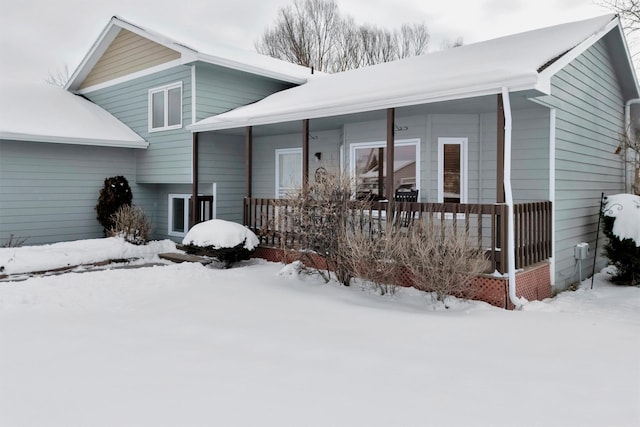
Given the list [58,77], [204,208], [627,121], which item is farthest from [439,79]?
[58,77]

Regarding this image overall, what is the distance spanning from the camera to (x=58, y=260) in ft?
30.6

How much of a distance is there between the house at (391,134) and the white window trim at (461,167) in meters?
0.02

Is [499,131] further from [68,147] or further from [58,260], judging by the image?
[68,147]

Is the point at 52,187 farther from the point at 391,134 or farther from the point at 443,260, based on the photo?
the point at 443,260

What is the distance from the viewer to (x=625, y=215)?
8.45 metres

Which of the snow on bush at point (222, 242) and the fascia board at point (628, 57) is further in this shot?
the fascia board at point (628, 57)

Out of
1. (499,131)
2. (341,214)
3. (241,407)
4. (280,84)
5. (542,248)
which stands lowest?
(241,407)

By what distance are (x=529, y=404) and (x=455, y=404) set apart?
0.51 m

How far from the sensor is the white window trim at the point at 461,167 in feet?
30.5

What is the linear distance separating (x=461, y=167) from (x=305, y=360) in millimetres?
6277

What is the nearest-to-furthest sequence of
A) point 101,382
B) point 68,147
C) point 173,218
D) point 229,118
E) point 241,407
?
point 241,407
point 101,382
point 229,118
point 68,147
point 173,218

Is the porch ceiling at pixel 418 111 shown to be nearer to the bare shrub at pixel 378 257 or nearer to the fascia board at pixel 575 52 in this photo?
the fascia board at pixel 575 52

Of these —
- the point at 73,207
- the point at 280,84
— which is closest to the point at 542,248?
the point at 280,84

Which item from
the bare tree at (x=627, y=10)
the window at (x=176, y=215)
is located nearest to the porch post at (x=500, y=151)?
the window at (x=176, y=215)
